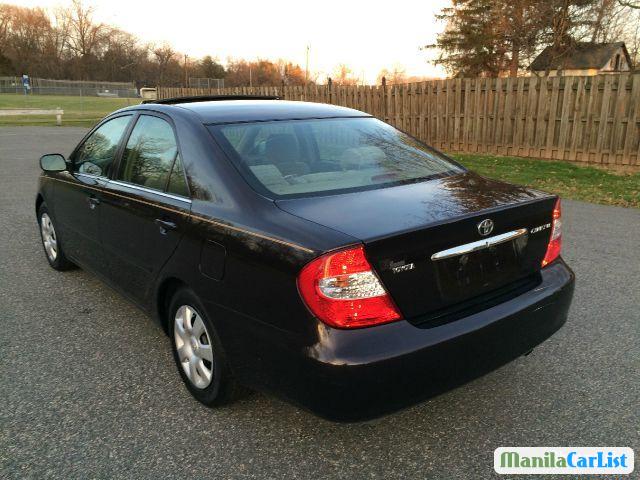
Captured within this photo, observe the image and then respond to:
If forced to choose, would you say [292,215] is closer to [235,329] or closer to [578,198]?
[235,329]

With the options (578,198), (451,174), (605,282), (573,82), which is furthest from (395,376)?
(573,82)

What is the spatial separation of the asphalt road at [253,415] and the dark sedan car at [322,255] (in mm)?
294

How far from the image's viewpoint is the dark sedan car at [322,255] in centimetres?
202

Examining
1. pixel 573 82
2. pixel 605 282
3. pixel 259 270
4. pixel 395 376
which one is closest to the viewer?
pixel 395 376

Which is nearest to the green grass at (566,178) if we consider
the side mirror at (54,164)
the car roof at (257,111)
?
the car roof at (257,111)

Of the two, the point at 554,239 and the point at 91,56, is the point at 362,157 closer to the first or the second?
the point at 554,239

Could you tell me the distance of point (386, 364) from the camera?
1989 mm

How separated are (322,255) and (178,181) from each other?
1.20 m

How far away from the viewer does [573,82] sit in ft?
36.3

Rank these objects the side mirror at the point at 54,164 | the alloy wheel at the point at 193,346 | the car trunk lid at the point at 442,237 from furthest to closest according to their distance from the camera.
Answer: the side mirror at the point at 54,164
the alloy wheel at the point at 193,346
the car trunk lid at the point at 442,237

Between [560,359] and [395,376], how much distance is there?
167 centimetres

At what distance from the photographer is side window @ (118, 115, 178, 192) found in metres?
3.00

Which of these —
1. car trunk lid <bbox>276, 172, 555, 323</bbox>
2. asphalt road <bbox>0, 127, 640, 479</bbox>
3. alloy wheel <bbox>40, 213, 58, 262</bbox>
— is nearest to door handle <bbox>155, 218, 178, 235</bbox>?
car trunk lid <bbox>276, 172, 555, 323</bbox>

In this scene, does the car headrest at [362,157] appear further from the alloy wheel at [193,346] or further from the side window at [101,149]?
the side window at [101,149]
